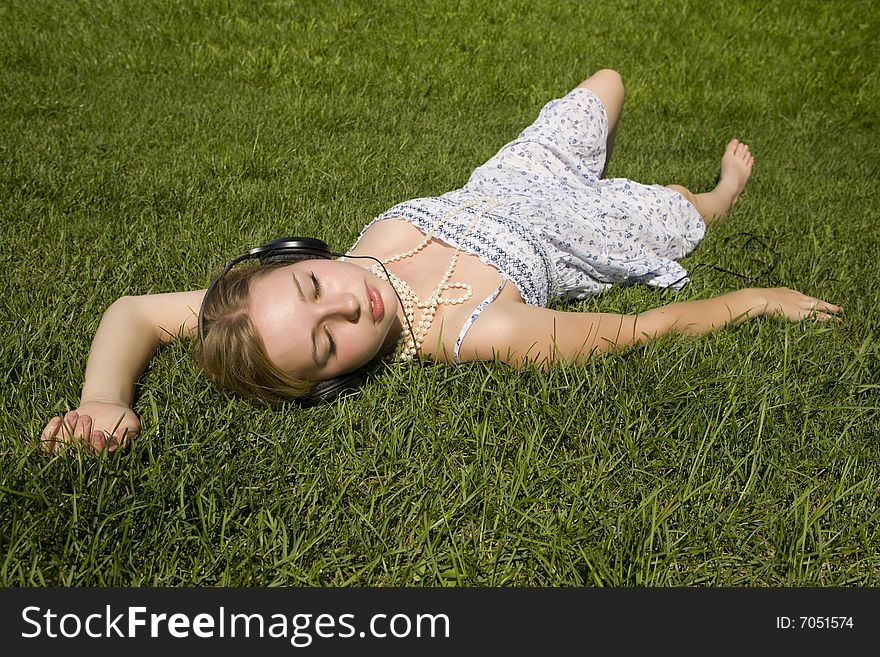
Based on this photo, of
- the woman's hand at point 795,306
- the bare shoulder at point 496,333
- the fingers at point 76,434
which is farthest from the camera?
the woman's hand at point 795,306

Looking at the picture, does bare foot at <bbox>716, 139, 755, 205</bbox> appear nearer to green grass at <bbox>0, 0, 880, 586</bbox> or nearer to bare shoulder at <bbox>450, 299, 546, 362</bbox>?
green grass at <bbox>0, 0, 880, 586</bbox>

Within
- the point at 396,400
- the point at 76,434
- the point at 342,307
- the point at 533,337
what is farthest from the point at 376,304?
the point at 76,434

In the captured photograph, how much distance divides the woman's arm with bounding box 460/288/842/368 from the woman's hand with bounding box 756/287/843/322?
103mm

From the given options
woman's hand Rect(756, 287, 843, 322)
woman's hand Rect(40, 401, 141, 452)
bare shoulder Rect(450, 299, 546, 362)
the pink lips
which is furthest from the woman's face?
woman's hand Rect(756, 287, 843, 322)

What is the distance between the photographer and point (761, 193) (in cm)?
476

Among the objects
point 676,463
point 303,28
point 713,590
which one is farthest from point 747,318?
point 303,28

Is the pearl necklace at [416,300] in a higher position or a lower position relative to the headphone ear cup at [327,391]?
higher

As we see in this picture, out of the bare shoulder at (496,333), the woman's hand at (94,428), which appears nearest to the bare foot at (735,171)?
the bare shoulder at (496,333)

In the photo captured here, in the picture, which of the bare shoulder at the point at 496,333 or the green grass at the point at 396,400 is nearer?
the green grass at the point at 396,400

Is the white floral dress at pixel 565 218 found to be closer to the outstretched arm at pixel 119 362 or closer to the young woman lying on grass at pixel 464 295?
the young woman lying on grass at pixel 464 295

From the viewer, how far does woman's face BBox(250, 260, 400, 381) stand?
219 cm

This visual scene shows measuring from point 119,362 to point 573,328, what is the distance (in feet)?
4.98

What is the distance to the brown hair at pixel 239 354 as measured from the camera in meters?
2.19

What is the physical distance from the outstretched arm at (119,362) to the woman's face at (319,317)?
1.49 feet
